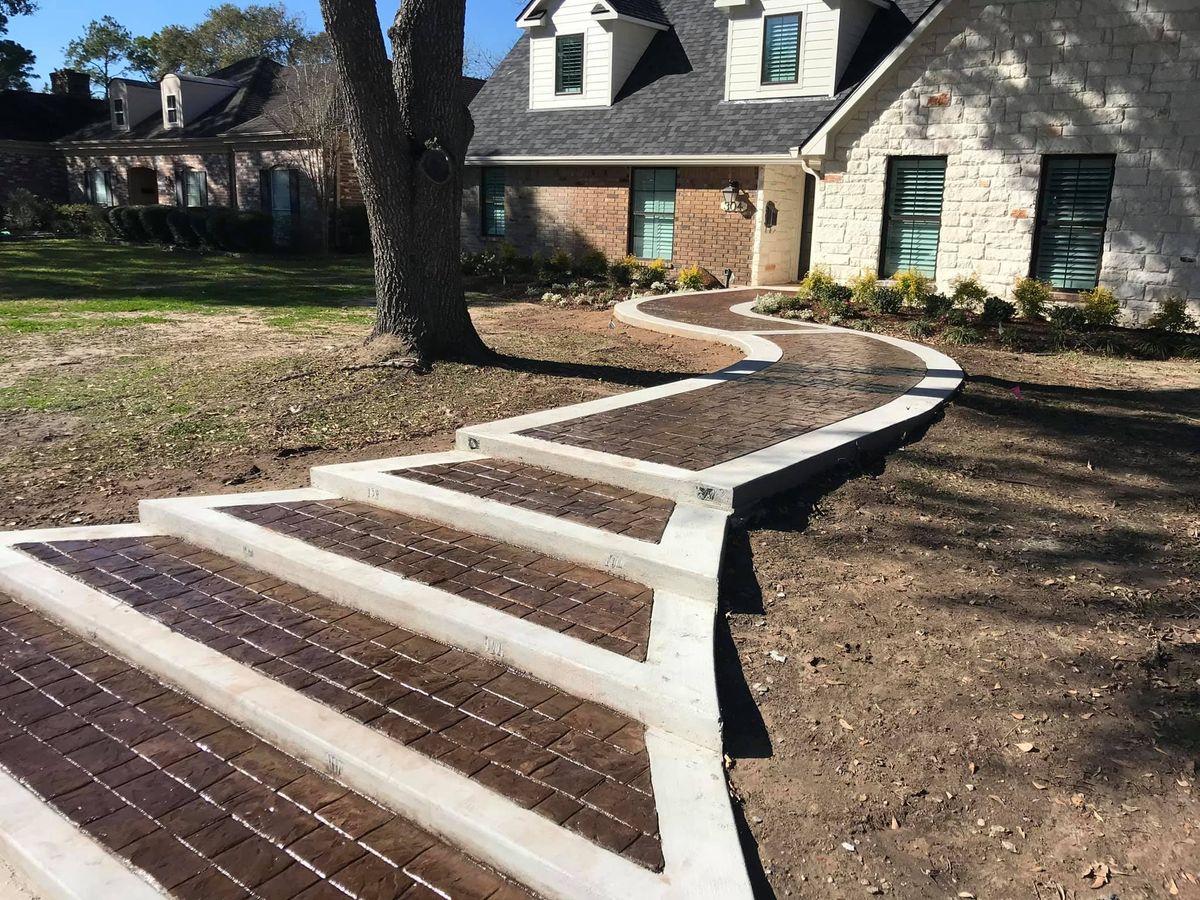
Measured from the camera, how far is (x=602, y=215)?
1936 cm

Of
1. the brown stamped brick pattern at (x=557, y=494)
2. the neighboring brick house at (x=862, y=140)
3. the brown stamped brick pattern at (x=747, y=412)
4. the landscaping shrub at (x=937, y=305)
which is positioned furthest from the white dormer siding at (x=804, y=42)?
the brown stamped brick pattern at (x=557, y=494)

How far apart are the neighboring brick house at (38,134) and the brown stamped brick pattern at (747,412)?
33.2m

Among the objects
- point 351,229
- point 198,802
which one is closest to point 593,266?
point 351,229

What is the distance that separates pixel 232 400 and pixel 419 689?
5493 millimetres

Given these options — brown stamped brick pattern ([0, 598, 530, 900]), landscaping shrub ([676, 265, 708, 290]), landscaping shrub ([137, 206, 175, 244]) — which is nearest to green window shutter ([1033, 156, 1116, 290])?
landscaping shrub ([676, 265, 708, 290])

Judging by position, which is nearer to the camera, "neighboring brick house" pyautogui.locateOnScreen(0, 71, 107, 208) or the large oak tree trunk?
the large oak tree trunk

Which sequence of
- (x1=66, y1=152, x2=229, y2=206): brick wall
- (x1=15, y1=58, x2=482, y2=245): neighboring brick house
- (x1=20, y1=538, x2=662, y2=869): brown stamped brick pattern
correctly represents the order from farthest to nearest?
(x1=66, y1=152, x2=229, y2=206): brick wall → (x1=15, y1=58, x2=482, y2=245): neighboring brick house → (x1=20, y1=538, x2=662, y2=869): brown stamped brick pattern

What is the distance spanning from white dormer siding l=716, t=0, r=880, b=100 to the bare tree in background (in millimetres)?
11867

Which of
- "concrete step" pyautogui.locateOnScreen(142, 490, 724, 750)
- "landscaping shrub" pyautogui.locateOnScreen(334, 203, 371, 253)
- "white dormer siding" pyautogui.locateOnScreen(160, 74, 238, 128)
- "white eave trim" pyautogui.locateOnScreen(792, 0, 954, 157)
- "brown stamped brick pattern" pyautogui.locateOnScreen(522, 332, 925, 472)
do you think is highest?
"white dormer siding" pyautogui.locateOnScreen(160, 74, 238, 128)

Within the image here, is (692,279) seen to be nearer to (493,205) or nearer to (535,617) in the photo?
(493,205)

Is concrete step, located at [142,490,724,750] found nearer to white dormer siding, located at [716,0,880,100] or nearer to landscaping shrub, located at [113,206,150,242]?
white dormer siding, located at [716,0,880,100]

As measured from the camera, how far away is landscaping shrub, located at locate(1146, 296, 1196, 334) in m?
11.2

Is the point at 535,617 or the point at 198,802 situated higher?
the point at 535,617

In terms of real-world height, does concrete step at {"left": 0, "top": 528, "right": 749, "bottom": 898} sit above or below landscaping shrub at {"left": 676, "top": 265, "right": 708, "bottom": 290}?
below
